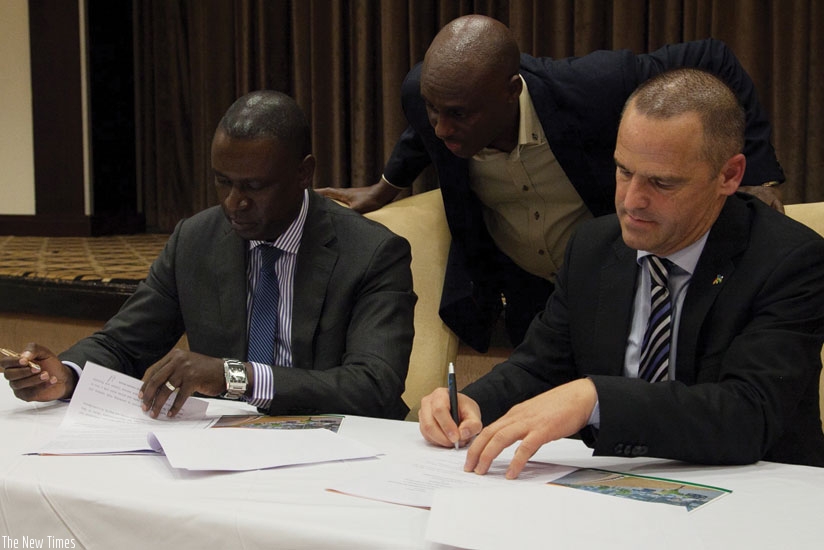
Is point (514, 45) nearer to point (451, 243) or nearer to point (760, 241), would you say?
point (451, 243)

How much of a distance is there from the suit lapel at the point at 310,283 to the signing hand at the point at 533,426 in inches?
29.9

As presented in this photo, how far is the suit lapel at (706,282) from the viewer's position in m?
1.58

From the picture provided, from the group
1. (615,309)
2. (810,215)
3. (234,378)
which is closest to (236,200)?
(234,378)

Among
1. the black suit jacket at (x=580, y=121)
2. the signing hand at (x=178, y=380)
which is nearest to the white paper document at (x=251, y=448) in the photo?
the signing hand at (x=178, y=380)

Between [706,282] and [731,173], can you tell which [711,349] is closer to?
[706,282]

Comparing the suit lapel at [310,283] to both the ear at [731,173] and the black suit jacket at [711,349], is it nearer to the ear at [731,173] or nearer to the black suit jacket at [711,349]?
the black suit jacket at [711,349]

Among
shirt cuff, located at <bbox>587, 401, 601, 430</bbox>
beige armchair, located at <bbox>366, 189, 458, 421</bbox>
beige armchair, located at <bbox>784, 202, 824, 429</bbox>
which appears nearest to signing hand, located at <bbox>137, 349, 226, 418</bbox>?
shirt cuff, located at <bbox>587, 401, 601, 430</bbox>

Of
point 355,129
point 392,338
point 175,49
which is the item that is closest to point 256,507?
point 392,338

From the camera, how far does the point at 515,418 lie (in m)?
1.32

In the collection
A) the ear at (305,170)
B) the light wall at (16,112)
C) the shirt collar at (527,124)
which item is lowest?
the light wall at (16,112)

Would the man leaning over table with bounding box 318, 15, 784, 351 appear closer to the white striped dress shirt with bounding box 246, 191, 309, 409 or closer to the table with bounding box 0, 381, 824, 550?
the white striped dress shirt with bounding box 246, 191, 309, 409

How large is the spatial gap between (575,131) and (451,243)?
1.45 feet

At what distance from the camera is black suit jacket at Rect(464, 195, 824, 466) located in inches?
53.9

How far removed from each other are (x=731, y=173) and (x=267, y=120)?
949 millimetres
